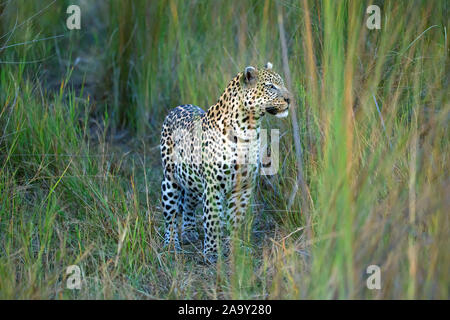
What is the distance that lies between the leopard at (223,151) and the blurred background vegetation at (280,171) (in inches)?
9.7

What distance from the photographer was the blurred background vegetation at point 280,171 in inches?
125

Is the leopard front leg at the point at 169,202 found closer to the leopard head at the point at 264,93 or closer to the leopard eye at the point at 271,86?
the leopard head at the point at 264,93

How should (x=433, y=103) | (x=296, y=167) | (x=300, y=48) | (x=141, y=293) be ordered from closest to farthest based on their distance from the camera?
(x=141, y=293)
(x=433, y=103)
(x=296, y=167)
(x=300, y=48)

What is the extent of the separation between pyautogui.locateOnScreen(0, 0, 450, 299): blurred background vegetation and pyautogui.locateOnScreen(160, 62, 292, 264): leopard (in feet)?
0.81

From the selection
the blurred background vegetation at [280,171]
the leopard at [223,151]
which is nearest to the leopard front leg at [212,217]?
the leopard at [223,151]

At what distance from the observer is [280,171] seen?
495 cm

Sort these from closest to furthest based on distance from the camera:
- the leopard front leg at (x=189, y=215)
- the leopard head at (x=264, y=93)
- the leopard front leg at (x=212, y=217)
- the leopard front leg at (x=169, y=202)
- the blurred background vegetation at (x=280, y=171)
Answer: the blurred background vegetation at (x=280, y=171) → the leopard head at (x=264, y=93) → the leopard front leg at (x=212, y=217) → the leopard front leg at (x=169, y=202) → the leopard front leg at (x=189, y=215)

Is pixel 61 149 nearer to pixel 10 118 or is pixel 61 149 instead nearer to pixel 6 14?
pixel 10 118

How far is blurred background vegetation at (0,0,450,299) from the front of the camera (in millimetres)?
3176

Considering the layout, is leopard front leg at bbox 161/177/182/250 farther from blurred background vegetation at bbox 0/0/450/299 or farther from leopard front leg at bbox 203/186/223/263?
leopard front leg at bbox 203/186/223/263

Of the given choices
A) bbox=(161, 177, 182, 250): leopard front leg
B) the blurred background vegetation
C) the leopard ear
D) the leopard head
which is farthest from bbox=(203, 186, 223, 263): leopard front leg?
the leopard ear
